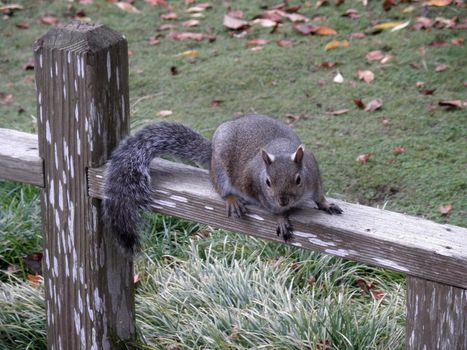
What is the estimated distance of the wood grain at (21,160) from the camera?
2740 mm

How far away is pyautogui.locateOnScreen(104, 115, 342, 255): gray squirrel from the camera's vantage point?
2.55 metres

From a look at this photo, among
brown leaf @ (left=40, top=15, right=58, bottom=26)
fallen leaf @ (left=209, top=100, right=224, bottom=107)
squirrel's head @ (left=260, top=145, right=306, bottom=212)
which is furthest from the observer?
brown leaf @ (left=40, top=15, right=58, bottom=26)

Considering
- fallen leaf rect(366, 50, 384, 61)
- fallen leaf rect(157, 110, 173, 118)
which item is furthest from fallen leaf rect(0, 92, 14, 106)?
fallen leaf rect(366, 50, 384, 61)

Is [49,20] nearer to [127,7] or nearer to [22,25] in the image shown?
[22,25]

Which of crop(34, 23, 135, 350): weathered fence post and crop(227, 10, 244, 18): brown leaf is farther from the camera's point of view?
crop(227, 10, 244, 18): brown leaf

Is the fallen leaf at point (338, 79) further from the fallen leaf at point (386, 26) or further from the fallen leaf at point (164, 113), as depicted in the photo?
the fallen leaf at point (164, 113)

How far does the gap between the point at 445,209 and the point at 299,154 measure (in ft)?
6.40

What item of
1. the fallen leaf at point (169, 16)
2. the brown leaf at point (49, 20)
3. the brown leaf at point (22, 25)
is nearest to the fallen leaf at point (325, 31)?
the fallen leaf at point (169, 16)

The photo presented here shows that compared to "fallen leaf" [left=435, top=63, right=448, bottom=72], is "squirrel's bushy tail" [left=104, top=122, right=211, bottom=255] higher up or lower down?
higher up

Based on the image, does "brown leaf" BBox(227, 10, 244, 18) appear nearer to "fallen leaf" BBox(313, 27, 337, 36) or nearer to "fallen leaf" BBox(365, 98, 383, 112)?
"fallen leaf" BBox(313, 27, 337, 36)

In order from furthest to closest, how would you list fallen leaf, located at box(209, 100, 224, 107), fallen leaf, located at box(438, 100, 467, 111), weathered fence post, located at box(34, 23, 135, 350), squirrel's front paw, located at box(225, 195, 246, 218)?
fallen leaf, located at box(209, 100, 224, 107) < fallen leaf, located at box(438, 100, 467, 111) < weathered fence post, located at box(34, 23, 135, 350) < squirrel's front paw, located at box(225, 195, 246, 218)

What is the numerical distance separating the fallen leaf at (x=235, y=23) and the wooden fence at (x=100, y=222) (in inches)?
180

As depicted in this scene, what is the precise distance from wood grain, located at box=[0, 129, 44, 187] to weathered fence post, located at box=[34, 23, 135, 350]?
42mm

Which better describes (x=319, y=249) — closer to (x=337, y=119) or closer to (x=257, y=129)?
(x=257, y=129)
